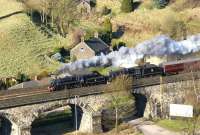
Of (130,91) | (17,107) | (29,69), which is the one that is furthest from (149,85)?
(29,69)

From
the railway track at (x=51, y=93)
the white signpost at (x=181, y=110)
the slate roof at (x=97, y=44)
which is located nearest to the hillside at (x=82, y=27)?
the slate roof at (x=97, y=44)

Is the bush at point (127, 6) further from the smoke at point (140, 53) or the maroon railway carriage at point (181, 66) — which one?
the maroon railway carriage at point (181, 66)

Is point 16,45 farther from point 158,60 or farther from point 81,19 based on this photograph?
point 158,60

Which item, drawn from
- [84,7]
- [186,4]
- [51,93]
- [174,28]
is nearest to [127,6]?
[84,7]

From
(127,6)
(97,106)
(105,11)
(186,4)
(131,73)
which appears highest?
(186,4)

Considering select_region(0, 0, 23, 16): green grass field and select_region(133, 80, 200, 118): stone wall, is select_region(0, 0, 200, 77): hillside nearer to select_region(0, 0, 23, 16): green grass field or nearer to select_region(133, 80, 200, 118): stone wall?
select_region(0, 0, 23, 16): green grass field

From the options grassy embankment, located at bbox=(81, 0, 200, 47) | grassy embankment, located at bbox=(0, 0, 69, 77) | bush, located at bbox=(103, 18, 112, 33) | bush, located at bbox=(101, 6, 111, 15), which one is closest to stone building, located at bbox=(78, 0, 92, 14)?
grassy embankment, located at bbox=(81, 0, 200, 47)

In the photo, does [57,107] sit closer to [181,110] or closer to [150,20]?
[181,110]
